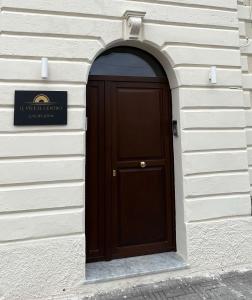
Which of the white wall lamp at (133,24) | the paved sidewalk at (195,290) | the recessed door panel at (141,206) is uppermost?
the white wall lamp at (133,24)

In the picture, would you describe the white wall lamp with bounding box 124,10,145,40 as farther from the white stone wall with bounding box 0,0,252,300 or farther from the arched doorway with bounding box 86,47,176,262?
the arched doorway with bounding box 86,47,176,262

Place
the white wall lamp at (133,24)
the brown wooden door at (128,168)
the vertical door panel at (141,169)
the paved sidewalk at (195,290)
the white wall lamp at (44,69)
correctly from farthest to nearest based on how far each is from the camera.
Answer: the vertical door panel at (141,169)
the brown wooden door at (128,168)
the white wall lamp at (133,24)
the white wall lamp at (44,69)
the paved sidewalk at (195,290)

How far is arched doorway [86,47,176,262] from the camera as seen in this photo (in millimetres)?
4211

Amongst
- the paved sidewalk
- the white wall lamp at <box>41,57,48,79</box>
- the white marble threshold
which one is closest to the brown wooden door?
the white marble threshold

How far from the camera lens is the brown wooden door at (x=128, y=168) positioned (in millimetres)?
4207

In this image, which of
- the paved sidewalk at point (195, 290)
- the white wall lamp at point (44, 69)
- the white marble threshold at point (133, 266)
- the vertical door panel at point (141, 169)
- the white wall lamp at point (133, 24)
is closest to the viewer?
the paved sidewalk at point (195, 290)

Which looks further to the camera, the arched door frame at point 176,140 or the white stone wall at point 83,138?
the arched door frame at point 176,140

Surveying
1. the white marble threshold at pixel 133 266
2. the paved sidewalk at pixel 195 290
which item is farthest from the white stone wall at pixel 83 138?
the paved sidewalk at pixel 195 290

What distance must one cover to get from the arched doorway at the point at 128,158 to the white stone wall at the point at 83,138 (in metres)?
0.22

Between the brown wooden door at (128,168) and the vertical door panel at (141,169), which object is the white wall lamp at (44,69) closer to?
the brown wooden door at (128,168)

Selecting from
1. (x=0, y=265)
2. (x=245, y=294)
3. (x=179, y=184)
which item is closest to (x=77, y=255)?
(x=0, y=265)

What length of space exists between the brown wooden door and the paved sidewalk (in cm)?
61

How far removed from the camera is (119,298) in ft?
11.8

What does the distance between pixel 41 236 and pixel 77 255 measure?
51 cm
